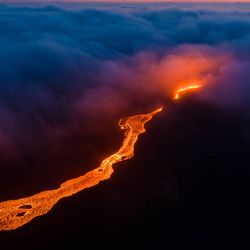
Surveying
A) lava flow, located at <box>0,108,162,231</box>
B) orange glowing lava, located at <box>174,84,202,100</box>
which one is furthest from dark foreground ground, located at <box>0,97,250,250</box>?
orange glowing lava, located at <box>174,84,202,100</box>

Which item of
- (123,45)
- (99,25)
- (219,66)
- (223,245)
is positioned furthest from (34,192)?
(99,25)

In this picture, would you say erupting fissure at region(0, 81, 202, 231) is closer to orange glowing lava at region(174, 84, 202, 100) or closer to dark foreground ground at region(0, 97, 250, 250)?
dark foreground ground at region(0, 97, 250, 250)

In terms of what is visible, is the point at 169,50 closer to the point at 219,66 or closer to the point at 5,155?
the point at 219,66

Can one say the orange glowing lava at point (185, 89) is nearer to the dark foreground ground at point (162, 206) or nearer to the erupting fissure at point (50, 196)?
the dark foreground ground at point (162, 206)

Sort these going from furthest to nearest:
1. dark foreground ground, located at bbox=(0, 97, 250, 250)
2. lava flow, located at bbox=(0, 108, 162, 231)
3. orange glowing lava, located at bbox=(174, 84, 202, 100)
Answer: orange glowing lava, located at bbox=(174, 84, 202, 100) → lava flow, located at bbox=(0, 108, 162, 231) → dark foreground ground, located at bbox=(0, 97, 250, 250)

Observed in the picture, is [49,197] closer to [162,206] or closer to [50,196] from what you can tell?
[50,196]

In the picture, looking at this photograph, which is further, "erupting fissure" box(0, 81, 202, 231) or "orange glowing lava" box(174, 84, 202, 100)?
"orange glowing lava" box(174, 84, 202, 100)
